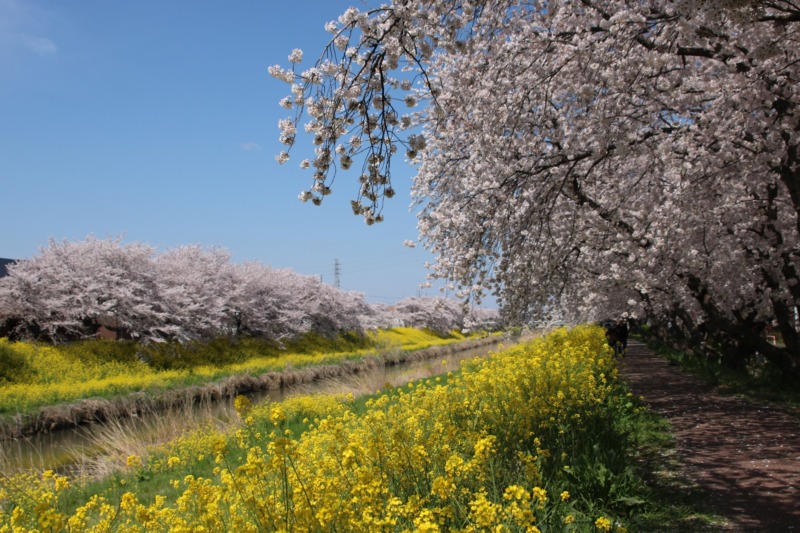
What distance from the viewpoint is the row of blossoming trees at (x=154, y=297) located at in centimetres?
2080

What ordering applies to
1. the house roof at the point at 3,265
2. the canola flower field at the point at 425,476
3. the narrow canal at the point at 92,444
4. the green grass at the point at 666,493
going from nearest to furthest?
1. the canola flower field at the point at 425,476
2. the green grass at the point at 666,493
3. the narrow canal at the point at 92,444
4. the house roof at the point at 3,265

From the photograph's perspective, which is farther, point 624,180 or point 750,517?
point 624,180

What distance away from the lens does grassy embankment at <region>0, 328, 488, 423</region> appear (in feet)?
54.4

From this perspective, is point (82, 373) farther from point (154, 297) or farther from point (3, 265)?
point (3, 265)

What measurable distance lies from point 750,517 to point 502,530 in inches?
138

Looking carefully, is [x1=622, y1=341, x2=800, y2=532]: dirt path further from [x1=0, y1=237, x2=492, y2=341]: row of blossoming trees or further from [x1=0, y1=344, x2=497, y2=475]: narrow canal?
[x1=0, y1=237, x2=492, y2=341]: row of blossoming trees

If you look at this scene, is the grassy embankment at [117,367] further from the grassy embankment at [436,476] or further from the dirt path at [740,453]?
the dirt path at [740,453]

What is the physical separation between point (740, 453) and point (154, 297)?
23.5 meters

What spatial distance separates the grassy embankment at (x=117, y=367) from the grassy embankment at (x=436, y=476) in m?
9.66

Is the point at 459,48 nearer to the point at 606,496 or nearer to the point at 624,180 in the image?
the point at 606,496

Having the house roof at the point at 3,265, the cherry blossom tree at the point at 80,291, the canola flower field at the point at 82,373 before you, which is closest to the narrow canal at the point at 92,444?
the canola flower field at the point at 82,373

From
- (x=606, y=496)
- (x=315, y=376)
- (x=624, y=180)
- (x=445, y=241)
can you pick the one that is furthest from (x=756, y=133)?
(x=315, y=376)

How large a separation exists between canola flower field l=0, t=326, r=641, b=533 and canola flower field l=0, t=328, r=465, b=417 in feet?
31.7

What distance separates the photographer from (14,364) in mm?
18391
